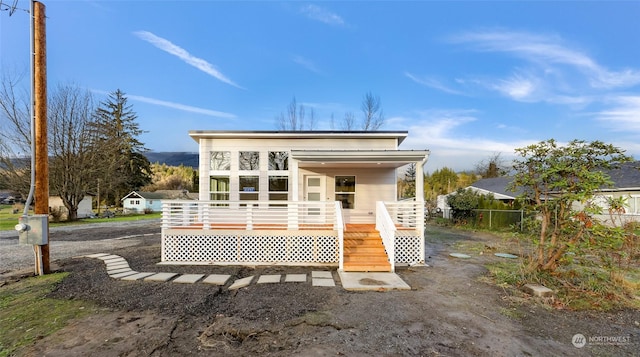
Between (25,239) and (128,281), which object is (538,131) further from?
(25,239)

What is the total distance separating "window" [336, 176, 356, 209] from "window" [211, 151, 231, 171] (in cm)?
416

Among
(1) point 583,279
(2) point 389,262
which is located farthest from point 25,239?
(1) point 583,279

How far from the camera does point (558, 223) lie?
18.3ft

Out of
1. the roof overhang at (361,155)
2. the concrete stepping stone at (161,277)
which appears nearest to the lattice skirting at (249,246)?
the concrete stepping stone at (161,277)

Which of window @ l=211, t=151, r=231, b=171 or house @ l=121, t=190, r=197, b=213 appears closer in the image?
window @ l=211, t=151, r=231, b=171

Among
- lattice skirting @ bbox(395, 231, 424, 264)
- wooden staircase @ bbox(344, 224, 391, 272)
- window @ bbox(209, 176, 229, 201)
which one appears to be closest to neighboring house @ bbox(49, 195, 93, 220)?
window @ bbox(209, 176, 229, 201)

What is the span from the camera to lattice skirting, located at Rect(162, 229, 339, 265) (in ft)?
25.3

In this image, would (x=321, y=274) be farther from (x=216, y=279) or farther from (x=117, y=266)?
(x=117, y=266)

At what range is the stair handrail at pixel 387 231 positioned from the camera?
6.80 m

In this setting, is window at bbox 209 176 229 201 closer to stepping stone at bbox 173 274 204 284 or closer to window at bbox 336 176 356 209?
stepping stone at bbox 173 274 204 284

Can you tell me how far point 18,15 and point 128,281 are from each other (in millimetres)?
6634

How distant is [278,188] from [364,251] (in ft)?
13.6

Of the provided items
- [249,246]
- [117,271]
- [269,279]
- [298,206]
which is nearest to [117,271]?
[117,271]

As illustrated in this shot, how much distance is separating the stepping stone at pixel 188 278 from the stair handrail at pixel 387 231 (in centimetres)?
465
